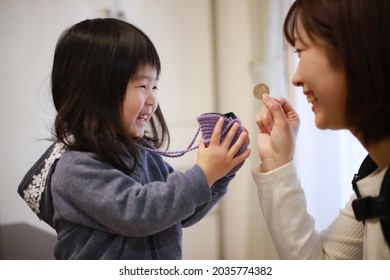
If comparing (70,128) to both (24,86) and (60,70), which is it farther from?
(24,86)

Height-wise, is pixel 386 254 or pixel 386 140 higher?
pixel 386 140

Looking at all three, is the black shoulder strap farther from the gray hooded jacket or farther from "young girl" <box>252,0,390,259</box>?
the gray hooded jacket

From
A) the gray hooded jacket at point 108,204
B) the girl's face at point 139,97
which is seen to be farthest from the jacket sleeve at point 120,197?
the girl's face at point 139,97

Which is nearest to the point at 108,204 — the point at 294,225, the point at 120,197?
the point at 120,197

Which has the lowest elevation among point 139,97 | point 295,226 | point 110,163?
point 295,226

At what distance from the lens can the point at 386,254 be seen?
60cm

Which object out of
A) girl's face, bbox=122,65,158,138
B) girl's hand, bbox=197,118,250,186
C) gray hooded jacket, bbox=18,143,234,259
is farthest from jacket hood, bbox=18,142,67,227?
girl's hand, bbox=197,118,250,186

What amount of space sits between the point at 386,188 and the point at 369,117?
0.11m

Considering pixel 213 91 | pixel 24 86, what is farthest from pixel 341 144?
pixel 24 86

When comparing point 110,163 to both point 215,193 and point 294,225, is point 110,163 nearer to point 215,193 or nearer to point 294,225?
point 215,193

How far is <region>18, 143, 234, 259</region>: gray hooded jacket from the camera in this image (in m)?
0.60

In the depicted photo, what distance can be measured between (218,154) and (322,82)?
0.20 meters

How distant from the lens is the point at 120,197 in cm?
60

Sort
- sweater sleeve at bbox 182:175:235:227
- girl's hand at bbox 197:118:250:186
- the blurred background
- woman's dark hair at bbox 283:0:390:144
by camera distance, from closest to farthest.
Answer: woman's dark hair at bbox 283:0:390:144 < girl's hand at bbox 197:118:250:186 < sweater sleeve at bbox 182:175:235:227 < the blurred background
